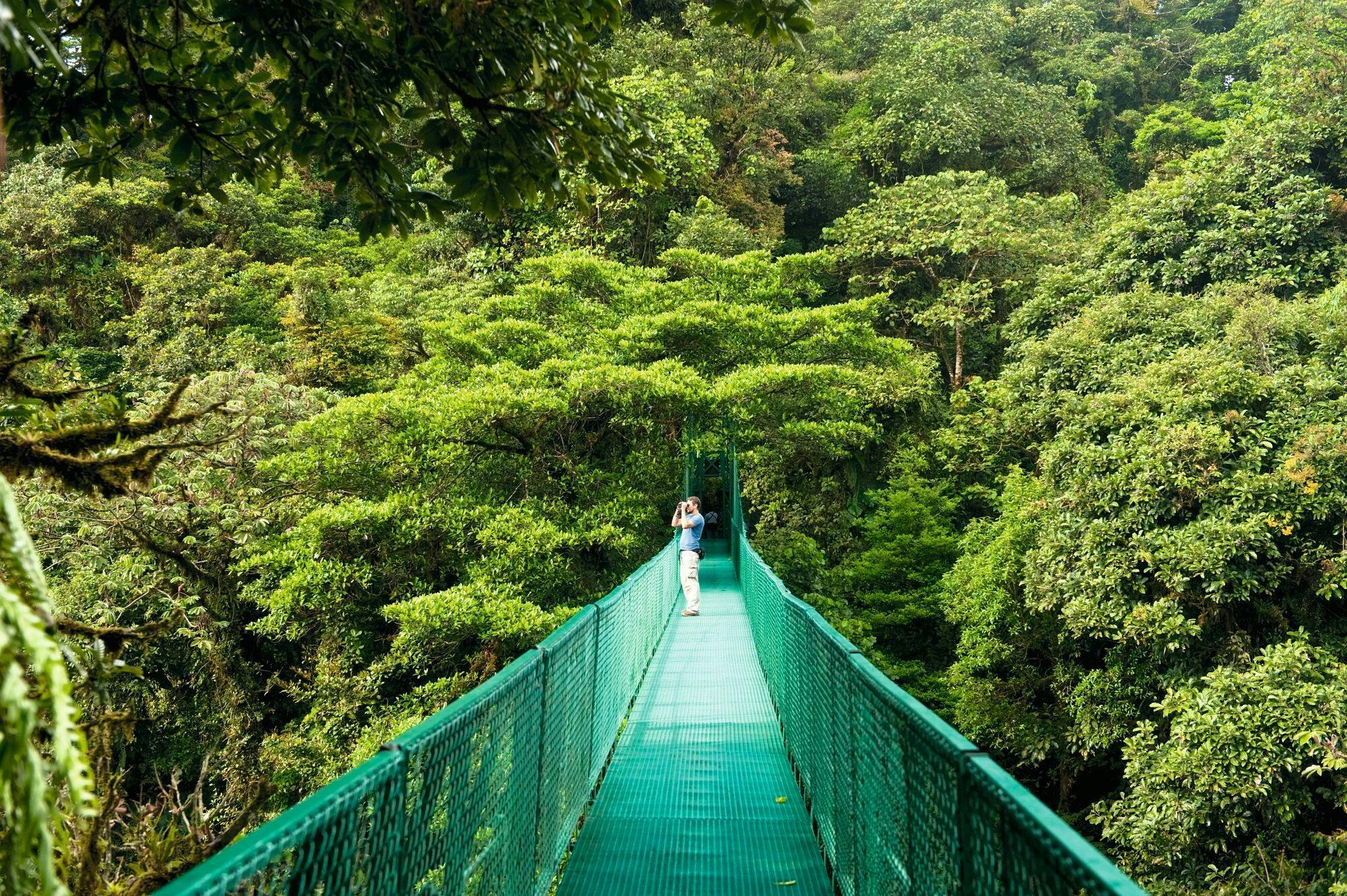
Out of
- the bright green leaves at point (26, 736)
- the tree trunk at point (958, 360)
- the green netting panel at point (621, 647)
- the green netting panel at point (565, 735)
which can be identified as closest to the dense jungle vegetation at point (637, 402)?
the bright green leaves at point (26, 736)

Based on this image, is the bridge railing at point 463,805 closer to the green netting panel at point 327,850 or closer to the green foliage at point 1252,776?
the green netting panel at point 327,850

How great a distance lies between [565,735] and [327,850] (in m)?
1.92

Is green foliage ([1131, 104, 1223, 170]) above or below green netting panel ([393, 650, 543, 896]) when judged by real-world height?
above

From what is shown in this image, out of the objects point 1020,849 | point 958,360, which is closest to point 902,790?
point 1020,849

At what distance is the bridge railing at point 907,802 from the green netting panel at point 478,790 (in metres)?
0.96

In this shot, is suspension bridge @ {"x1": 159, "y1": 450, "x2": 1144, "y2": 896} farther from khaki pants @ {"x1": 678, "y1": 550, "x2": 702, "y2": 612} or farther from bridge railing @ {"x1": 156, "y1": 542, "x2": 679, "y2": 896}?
khaki pants @ {"x1": 678, "y1": 550, "x2": 702, "y2": 612}

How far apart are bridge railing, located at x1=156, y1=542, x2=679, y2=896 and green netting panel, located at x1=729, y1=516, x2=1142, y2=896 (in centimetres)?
94

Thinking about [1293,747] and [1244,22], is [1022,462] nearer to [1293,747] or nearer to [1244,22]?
[1293,747]

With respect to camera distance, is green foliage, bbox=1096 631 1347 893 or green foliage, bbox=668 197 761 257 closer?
green foliage, bbox=1096 631 1347 893

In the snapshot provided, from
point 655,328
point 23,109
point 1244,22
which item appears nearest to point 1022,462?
point 655,328

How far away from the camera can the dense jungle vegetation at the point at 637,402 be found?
229cm

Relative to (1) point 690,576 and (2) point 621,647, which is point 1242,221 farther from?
(2) point 621,647

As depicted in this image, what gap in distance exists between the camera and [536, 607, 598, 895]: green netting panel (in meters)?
2.76

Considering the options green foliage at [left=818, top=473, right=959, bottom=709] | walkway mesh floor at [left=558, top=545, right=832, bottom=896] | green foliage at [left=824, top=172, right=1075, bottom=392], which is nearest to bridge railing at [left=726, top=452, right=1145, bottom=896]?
walkway mesh floor at [left=558, top=545, right=832, bottom=896]
